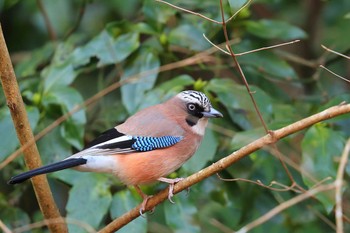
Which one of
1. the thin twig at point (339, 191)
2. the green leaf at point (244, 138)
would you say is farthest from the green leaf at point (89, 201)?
the thin twig at point (339, 191)

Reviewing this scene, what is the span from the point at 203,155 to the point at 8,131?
4.51 ft

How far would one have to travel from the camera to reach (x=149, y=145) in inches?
197

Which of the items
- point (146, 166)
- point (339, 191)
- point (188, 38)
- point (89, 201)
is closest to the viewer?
point (339, 191)

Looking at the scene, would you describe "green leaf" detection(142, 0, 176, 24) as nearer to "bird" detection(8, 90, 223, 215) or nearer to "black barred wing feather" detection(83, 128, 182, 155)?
"bird" detection(8, 90, 223, 215)

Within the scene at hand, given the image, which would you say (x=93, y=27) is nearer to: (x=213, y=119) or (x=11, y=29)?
(x=11, y=29)

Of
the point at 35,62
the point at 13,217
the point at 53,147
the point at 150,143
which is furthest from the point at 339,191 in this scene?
→ the point at 35,62

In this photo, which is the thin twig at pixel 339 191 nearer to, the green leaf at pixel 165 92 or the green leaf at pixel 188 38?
the green leaf at pixel 165 92

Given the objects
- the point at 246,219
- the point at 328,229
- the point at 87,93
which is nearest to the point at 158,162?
the point at 246,219

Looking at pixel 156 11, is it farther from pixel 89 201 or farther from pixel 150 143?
pixel 89 201

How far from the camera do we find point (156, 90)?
5.55 meters

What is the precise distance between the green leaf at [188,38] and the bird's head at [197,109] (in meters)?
0.72

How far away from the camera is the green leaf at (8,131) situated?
200 inches

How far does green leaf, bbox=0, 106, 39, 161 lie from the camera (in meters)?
5.07

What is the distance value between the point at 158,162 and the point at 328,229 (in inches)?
85.1
